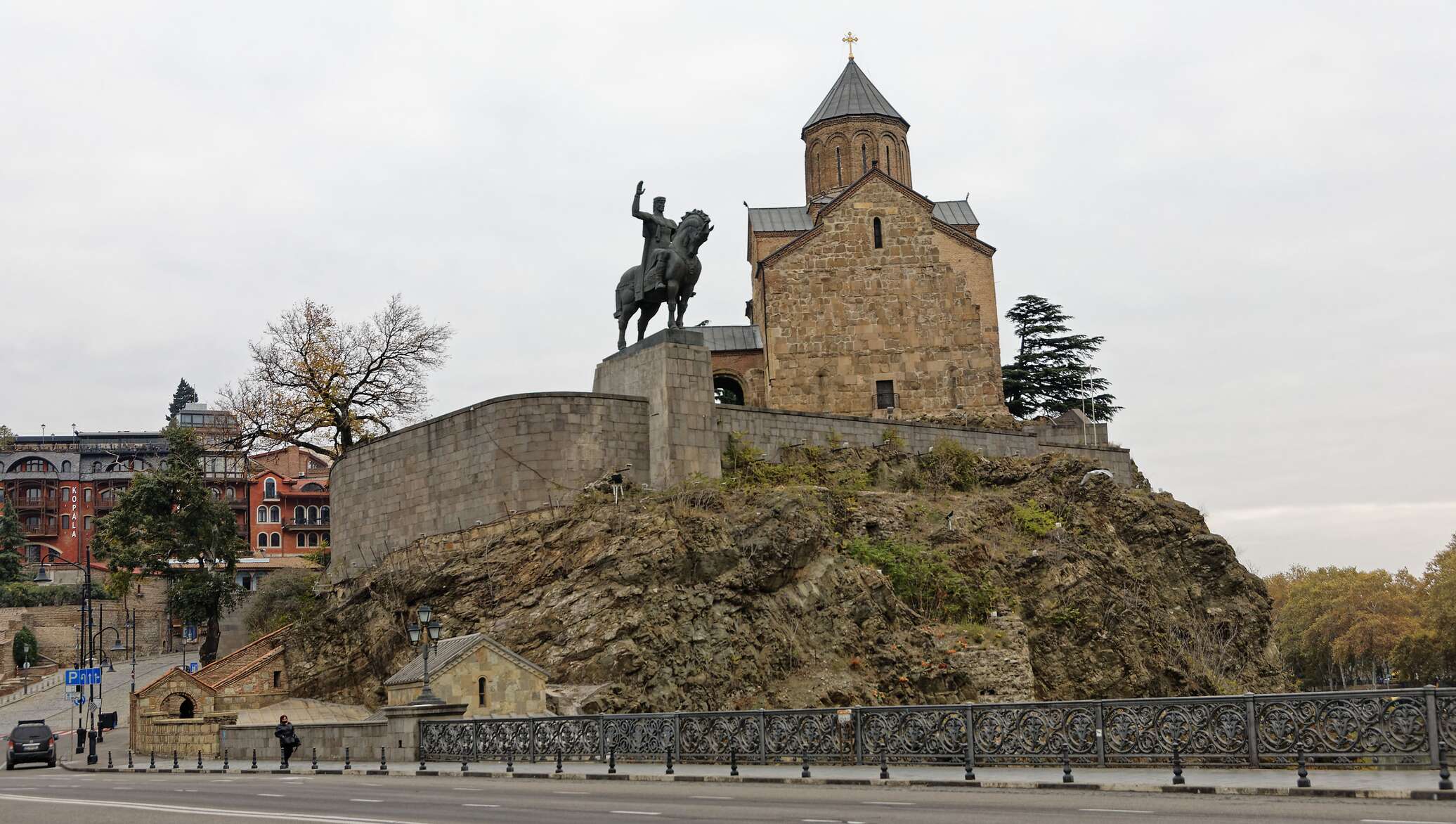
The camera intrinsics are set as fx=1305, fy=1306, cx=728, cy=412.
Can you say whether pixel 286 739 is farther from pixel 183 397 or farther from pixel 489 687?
pixel 183 397

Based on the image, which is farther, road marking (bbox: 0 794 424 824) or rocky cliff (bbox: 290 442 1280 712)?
rocky cliff (bbox: 290 442 1280 712)

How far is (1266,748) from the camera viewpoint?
14.4m

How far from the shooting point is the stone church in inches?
1763

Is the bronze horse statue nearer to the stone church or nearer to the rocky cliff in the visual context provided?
the rocky cliff

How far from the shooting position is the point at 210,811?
1463 centimetres

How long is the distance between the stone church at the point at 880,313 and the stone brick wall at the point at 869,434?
4523mm

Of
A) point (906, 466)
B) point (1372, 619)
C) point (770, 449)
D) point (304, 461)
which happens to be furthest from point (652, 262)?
point (304, 461)

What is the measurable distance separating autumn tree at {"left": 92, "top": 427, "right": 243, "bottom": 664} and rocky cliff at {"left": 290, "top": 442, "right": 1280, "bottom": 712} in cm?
1952

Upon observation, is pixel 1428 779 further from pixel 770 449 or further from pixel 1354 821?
pixel 770 449

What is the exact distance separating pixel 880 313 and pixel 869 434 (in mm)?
10090

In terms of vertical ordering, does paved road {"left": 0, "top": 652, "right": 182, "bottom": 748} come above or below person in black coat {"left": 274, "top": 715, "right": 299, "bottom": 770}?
below

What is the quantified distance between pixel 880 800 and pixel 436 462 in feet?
67.1

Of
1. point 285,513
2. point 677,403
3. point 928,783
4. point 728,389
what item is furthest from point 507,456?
point 285,513

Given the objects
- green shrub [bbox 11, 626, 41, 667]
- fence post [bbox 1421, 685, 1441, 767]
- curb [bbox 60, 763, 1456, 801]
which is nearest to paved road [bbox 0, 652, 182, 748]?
green shrub [bbox 11, 626, 41, 667]
